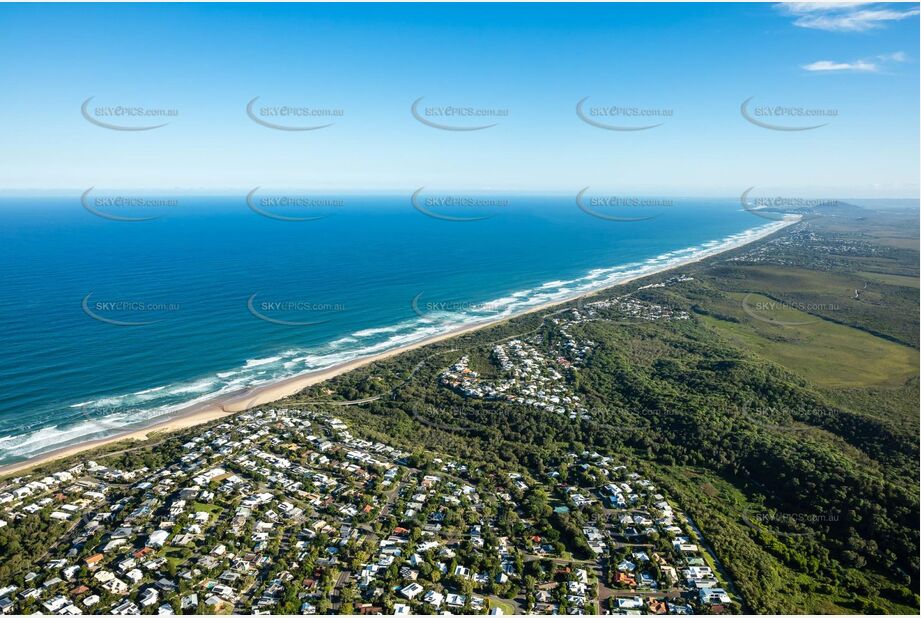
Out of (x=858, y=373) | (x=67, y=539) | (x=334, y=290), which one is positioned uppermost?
(x=334, y=290)

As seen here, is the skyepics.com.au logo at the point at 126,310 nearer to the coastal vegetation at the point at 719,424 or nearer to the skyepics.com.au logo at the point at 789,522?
the coastal vegetation at the point at 719,424

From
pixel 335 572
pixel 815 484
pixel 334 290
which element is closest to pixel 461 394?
pixel 335 572

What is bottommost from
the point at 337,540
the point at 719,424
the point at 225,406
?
the point at 719,424

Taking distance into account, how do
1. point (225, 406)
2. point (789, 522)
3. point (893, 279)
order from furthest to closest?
point (893, 279), point (225, 406), point (789, 522)

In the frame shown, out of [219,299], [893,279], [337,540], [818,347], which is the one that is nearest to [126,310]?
[219,299]

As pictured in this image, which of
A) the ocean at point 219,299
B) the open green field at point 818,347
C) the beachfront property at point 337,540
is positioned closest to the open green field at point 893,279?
the open green field at point 818,347

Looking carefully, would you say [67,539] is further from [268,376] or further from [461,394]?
[461,394]

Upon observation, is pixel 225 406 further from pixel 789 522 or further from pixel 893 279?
pixel 893 279
